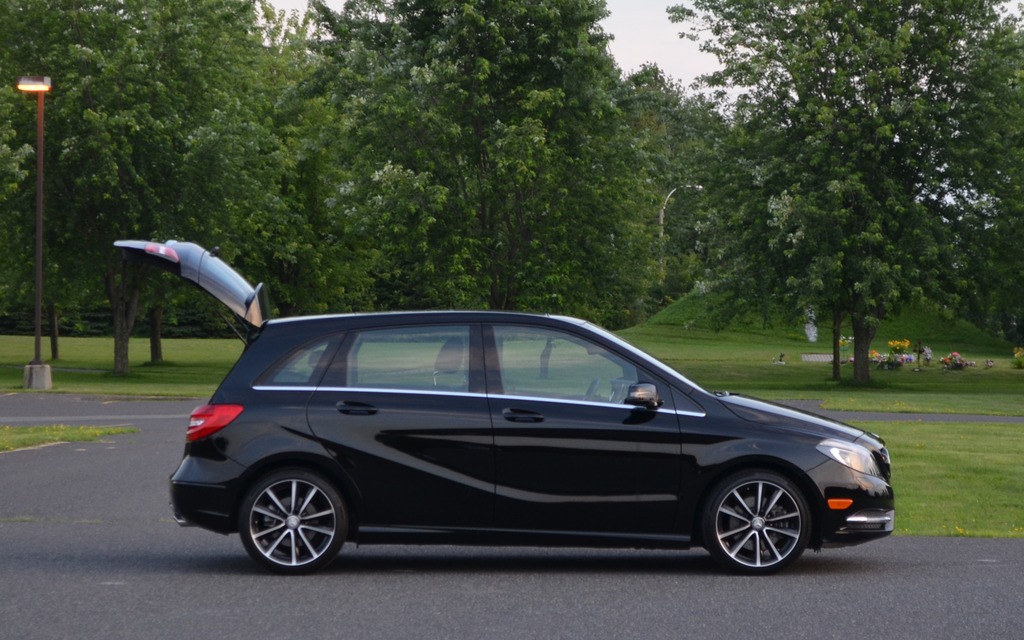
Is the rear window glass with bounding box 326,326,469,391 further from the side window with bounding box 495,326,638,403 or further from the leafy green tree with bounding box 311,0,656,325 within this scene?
the leafy green tree with bounding box 311,0,656,325

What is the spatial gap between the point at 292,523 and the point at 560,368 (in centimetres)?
184

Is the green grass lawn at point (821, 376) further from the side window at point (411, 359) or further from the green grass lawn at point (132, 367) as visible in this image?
the green grass lawn at point (132, 367)

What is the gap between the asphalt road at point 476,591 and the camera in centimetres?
667

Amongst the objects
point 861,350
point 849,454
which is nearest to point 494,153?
point 861,350

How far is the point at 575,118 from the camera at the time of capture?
35875 millimetres

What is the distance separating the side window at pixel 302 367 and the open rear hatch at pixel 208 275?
0.52 metres

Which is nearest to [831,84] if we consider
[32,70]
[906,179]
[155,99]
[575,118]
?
[906,179]

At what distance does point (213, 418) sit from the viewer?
331 inches

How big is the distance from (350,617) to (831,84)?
31694 mm

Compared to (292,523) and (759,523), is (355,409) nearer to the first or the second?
(292,523)

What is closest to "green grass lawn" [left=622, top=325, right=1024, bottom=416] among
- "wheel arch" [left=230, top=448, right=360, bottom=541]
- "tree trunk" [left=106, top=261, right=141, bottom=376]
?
"wheel arch" [left=230, top=448, right=360, bottom=541]

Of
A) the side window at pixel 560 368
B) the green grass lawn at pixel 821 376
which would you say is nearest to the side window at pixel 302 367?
the side window at pixel 560 368

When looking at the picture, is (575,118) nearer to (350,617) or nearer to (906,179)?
(906,179)

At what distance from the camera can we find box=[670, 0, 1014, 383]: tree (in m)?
35.0
